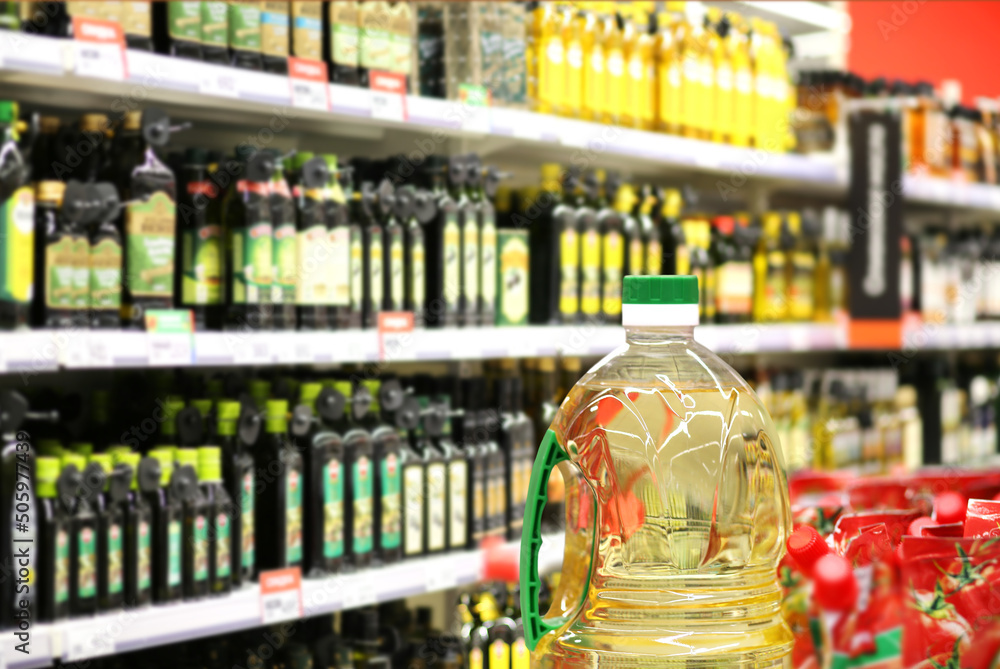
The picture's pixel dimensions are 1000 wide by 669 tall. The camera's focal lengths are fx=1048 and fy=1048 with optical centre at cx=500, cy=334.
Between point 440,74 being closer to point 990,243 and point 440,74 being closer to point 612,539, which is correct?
point 612,539

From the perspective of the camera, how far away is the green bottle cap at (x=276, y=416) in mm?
2135

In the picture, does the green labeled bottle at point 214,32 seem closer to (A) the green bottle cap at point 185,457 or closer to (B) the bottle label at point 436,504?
(A) the green bottle cap at point 185,457

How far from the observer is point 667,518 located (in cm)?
90

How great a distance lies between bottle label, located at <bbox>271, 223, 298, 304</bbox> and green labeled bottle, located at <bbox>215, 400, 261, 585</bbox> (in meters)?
0.24

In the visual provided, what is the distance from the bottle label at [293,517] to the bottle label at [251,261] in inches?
14.6

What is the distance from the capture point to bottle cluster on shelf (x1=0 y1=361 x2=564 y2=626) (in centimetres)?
184

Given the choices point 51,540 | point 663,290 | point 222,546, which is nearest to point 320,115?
point 222,546

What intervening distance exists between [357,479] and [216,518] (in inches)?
13.5

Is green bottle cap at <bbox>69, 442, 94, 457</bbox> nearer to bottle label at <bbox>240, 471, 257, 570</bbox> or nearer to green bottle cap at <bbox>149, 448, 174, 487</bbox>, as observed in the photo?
green bottle cap at <bbox>149, 448, 174, 487</bbox>

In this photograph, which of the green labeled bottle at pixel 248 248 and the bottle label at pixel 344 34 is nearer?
the green labeled bottle at pixel 248 248

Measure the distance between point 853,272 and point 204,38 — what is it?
246cm

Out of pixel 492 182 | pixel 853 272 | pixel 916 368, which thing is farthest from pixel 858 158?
pixel 492 182

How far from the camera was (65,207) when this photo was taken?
180 centimetres

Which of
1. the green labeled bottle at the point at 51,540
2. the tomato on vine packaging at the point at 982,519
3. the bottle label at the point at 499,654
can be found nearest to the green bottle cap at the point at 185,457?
the green labeled bottle at the point at 51,540
